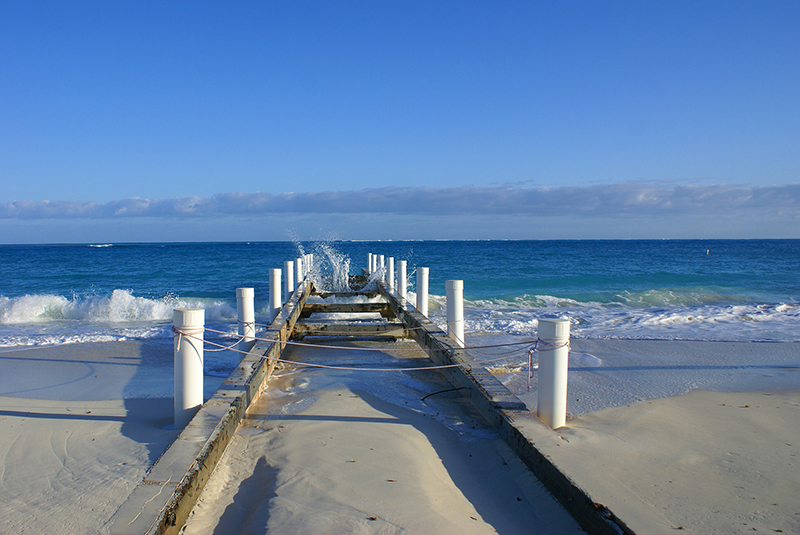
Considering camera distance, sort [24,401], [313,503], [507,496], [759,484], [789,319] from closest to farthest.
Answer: [313,503], [507,496], [759,484], [24,401], [789,319]

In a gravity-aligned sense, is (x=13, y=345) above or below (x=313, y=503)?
below

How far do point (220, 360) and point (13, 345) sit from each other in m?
4.99

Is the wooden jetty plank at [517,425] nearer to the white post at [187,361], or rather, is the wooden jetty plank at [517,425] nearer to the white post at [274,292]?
the white post at [187,361]

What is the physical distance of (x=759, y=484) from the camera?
11.4 ft

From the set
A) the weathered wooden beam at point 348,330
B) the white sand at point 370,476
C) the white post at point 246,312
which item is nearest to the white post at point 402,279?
the weathered wooden beam at point 348,330

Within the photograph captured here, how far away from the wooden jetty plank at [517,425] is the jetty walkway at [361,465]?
1cm

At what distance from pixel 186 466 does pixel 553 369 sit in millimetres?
2666

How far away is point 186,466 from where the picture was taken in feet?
9.73

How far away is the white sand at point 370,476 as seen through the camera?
2848 millimetres

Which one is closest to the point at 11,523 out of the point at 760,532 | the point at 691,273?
the point at 760,532

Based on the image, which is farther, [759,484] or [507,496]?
[759,484]

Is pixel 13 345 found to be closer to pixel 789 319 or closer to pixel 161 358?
pixel 161 358

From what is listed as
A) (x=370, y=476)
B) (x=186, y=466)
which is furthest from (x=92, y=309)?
(x=370, y=476)

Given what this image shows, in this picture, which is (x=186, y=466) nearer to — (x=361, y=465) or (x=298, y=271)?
(x=361, y=465)
